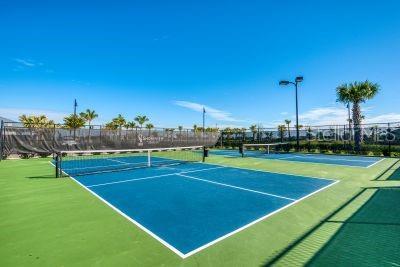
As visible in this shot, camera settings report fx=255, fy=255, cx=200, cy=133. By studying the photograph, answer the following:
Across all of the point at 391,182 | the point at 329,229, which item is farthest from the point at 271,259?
the point at 391,182

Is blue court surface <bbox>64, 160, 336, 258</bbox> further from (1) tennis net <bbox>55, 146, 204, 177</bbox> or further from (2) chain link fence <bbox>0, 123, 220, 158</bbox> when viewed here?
(2) chain link fence <bbox>0, 123, 220, 158</bbox>

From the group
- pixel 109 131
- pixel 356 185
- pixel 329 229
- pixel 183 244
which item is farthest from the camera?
pixel 109 131

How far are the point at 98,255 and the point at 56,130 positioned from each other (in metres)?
23.1

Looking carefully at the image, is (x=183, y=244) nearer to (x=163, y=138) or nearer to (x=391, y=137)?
(x=391, y=137)

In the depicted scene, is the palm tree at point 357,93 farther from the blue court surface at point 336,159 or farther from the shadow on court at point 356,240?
the shadow on court at point 356,240

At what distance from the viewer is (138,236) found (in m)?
5.25

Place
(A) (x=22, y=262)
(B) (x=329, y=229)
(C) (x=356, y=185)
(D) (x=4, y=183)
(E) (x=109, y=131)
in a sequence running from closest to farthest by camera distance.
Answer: (A) (x=22, y=262)
(B) (x=329, y=229)
(C) (x=356, y=185)
(D) (x=4, y=183)
(E) (x=109, y=131)

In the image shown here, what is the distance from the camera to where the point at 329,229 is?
5.55 meters

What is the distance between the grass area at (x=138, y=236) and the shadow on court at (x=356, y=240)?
2 centimetres

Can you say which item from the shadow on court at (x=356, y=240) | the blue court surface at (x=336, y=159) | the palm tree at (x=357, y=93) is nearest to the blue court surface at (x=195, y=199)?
the shadow on court at (x=356, y=240)

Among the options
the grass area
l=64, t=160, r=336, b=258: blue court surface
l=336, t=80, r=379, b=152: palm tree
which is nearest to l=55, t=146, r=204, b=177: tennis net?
l=64, t=160, r=336, b=258: blue court surface

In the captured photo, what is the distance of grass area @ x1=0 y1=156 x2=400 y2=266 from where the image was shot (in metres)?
4.30

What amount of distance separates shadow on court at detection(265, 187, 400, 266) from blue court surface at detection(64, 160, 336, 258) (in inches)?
51.4

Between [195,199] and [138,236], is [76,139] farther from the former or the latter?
[138,236]
